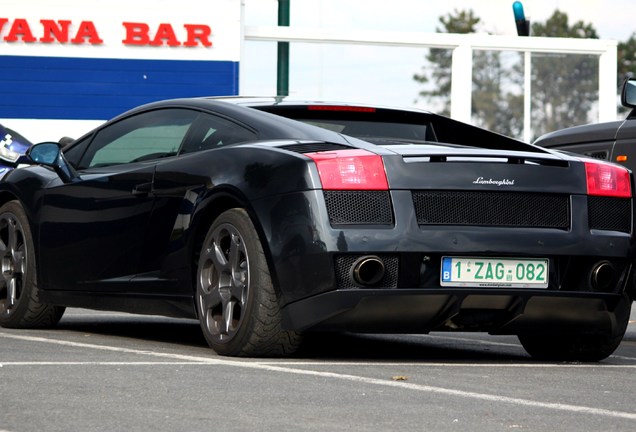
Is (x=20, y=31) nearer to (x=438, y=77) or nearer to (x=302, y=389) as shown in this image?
(x=438, y=77)

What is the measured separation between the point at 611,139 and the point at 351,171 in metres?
3.77

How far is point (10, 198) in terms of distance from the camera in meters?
9.26

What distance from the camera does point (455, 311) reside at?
696 cm

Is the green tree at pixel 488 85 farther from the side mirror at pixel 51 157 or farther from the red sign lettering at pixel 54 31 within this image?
the side mirror at pixel 51 157

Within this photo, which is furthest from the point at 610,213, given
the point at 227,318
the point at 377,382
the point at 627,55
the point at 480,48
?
the point at 627,55

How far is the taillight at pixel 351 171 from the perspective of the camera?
22.3ft

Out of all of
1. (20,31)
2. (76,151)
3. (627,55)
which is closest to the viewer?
(76,151)

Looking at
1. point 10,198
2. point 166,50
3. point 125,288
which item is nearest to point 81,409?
point 125,288

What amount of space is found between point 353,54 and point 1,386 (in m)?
21.1

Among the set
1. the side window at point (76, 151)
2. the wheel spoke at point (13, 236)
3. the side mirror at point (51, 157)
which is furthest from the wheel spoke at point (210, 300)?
the wheel spoke at point (13, 236)

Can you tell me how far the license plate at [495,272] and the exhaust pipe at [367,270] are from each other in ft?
0.99

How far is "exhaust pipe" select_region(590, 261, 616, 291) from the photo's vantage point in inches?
284

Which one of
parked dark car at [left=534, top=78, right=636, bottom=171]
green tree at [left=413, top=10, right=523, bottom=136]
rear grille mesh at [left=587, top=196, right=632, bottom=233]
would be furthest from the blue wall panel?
rear grille mesh at [left=587, top=196, right=632, bottom=233]

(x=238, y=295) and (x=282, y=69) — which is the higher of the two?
(x=282, y=69)
